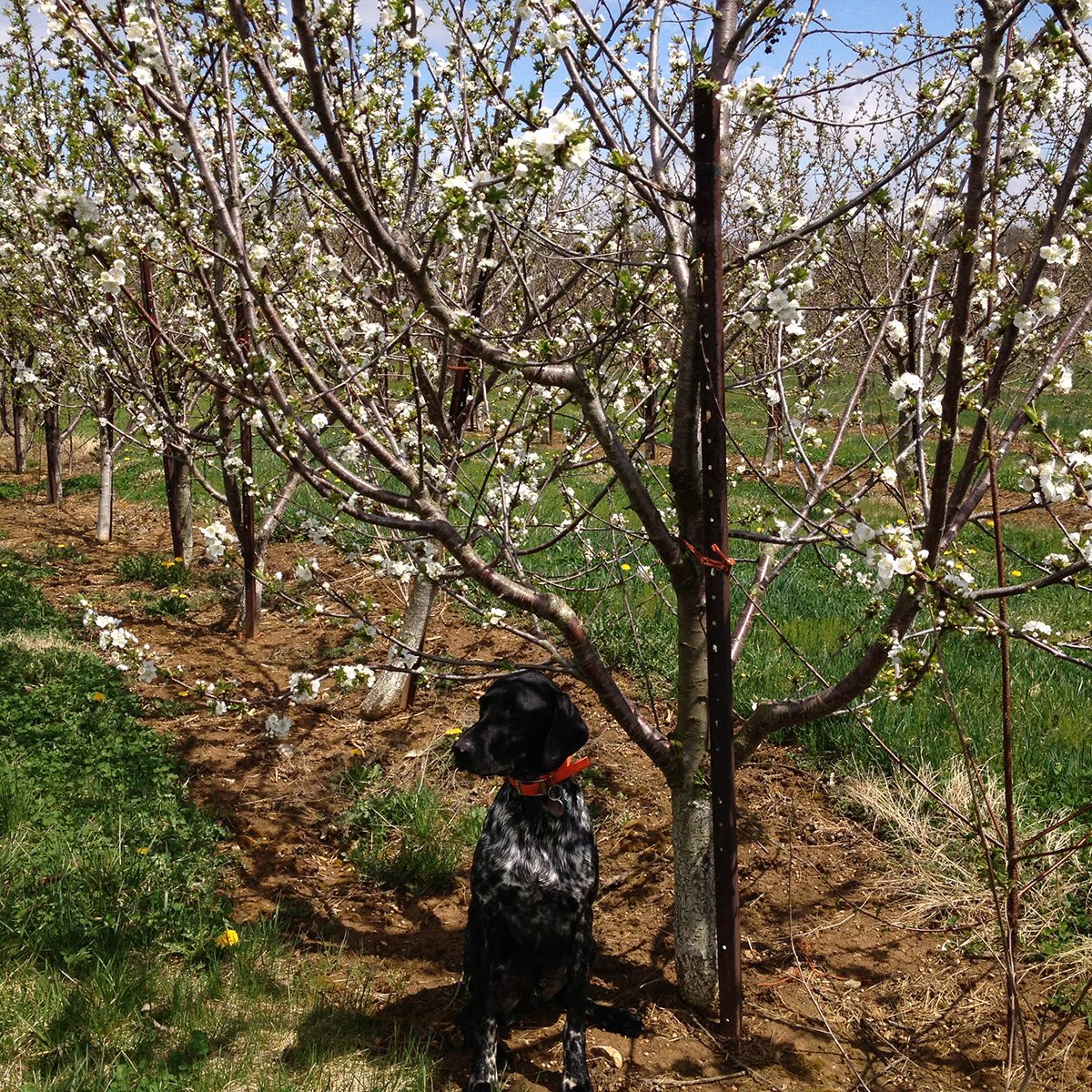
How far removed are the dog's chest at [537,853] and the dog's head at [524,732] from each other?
148 millimetres

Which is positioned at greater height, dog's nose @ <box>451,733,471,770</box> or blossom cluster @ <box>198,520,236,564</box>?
blossom cluster @ <box>198,520,236,564</box>

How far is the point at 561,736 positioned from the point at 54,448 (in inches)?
363

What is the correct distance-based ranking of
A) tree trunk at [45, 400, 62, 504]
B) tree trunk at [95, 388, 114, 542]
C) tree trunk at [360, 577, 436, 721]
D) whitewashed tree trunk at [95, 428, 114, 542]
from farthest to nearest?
tree trunk at [45, 400, 62, 504], whitewashed tree trunk at [95, 428, 114, 542], tree trunk at [95, 388, 114, 542], tree trunk at [360, 577, 436, 721]

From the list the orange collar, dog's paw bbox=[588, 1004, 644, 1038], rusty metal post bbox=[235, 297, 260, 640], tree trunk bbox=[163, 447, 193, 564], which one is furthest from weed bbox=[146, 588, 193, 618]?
dog's paw bbox=[588, 1004, 644, 1038]

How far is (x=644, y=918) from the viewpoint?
352 cm

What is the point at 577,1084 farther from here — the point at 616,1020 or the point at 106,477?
the point at 106,477

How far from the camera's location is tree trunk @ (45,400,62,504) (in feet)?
31.7

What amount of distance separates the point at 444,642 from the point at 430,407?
7.46ft

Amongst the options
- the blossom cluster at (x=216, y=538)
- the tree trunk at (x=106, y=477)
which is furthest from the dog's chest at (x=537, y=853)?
the tree trunk at (x=106, y=477)

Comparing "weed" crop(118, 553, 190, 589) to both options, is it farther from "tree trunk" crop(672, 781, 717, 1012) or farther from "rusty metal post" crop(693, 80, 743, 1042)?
"rusty metal post" crop(693, 80, 743, 1042)

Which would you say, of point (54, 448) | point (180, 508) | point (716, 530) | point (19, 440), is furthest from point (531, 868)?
point (19, 440)

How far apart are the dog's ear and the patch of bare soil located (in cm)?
93

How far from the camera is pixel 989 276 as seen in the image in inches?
78.2

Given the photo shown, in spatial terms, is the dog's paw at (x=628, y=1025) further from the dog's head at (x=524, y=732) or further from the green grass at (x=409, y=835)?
the green grass at (x=409, y=835)
